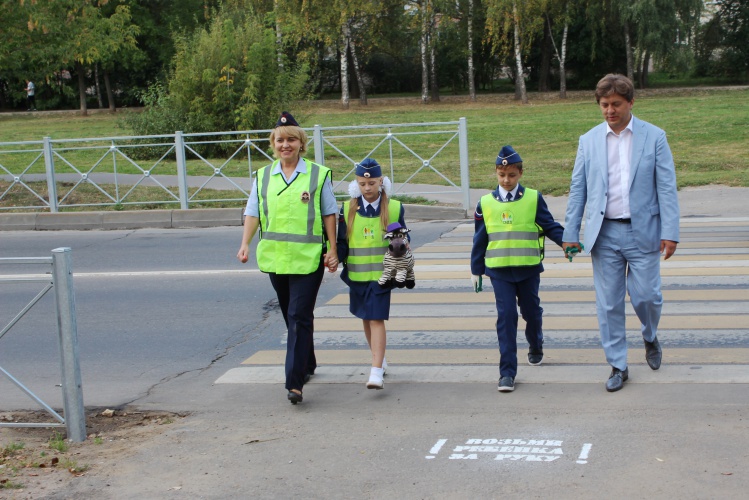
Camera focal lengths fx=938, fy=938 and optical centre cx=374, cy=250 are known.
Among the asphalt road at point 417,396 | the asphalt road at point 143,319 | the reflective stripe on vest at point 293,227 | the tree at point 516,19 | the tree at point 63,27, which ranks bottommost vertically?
the asphalt road at point 143,319

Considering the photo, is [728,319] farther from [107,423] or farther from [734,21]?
[734,21]

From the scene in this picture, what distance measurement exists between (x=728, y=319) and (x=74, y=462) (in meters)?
4.93

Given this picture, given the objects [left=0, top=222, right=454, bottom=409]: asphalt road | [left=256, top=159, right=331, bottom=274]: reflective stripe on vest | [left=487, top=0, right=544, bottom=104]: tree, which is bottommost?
[left=0, top=222, right=454, bottom=409]: asphalt road

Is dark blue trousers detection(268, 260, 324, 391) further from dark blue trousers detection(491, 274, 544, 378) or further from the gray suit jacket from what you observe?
the gray suit jacket

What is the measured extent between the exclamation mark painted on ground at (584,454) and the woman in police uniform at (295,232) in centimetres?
180

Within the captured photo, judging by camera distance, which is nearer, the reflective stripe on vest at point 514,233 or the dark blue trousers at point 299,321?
the dark blue trousers at point 299,321

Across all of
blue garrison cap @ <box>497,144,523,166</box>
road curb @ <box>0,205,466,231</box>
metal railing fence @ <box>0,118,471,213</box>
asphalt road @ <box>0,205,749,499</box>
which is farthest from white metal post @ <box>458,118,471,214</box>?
blue garrison cap @ <box>497,144,523,166</box>

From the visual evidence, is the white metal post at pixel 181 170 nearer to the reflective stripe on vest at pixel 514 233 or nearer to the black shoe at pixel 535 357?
the black shoe at pixel 535 357

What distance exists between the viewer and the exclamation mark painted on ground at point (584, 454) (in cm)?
456

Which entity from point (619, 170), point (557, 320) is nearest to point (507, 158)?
point (619, 170)

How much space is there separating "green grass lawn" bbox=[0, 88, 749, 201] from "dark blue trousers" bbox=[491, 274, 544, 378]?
32.8ft

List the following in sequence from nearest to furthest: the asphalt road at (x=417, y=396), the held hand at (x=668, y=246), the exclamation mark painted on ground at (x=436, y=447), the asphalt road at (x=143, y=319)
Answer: the asphalt road at (x=417, y=396) < the exclamation mark painted on ground at (x=436, y=447) < the held hand at (x=668, y=246) < the asphalt road at (x=143, y=319)

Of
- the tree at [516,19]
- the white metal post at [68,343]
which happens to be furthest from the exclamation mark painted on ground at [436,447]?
the tree at [516,19]

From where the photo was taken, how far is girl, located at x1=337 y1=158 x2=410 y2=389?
5812 mm
